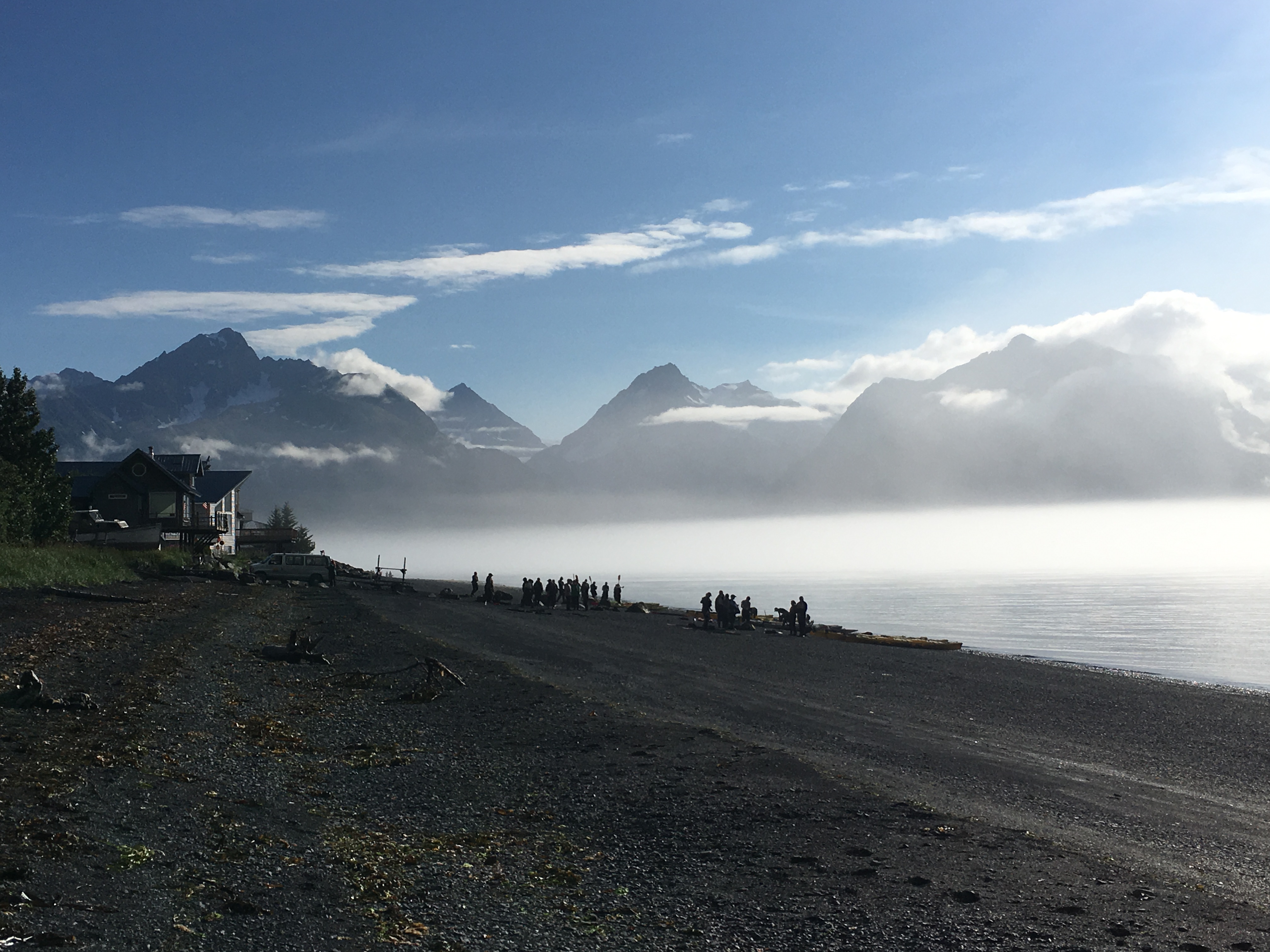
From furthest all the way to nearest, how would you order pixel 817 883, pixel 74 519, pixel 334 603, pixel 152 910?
pixel 74 519, pixel 334 603, pixel 817 883, pixel 152 910

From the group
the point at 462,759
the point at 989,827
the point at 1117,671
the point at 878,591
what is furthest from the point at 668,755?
the point at 878,591

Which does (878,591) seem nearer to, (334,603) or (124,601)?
(334,603)

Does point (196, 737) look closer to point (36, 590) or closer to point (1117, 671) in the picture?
point (36, 590)

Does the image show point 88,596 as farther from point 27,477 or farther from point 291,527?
point 291,527

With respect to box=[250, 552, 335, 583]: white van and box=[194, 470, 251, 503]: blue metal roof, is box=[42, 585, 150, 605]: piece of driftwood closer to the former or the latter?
box=[250, 552, 335, 583]: white van

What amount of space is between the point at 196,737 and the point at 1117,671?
4055cm

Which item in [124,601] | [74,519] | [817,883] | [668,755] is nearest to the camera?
[817,883]

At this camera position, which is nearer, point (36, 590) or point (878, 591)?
point (36, 590)

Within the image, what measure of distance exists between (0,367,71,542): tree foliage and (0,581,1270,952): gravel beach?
2580 cm

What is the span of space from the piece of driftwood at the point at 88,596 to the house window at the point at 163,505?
4862 cm

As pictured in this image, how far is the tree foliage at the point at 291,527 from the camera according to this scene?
123812 mm

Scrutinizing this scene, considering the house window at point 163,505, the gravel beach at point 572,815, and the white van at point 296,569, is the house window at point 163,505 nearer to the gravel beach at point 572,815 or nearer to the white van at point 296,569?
the white van at point 296,569

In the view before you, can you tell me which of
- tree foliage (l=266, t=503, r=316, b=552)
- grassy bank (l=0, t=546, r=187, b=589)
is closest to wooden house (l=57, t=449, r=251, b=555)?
grassy bank (l=0, t=546, r=187, b=589)

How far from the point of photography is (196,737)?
15.1 metres
